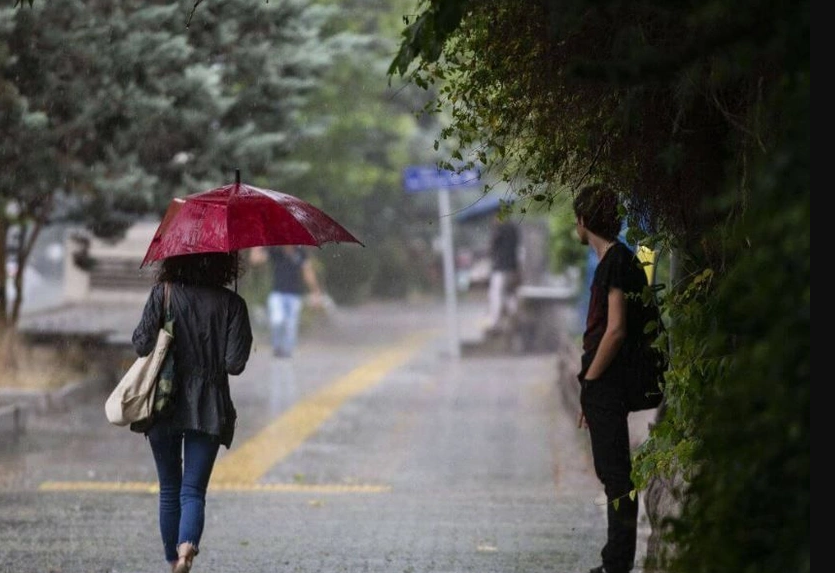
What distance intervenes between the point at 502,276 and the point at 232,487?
1294 cm

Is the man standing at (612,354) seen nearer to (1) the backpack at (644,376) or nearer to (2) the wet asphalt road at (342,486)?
(1) the backpack at (644,376)

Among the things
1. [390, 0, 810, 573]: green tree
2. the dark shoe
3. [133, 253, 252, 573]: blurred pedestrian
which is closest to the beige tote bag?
[133, 253, 252, 573]: blurred pedestrian

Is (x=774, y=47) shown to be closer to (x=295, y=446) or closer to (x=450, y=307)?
(x=295, y=446)

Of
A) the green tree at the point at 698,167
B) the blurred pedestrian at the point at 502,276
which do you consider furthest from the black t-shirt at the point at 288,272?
the green tree at the point at 698,167

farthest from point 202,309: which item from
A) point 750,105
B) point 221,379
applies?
point 750,105

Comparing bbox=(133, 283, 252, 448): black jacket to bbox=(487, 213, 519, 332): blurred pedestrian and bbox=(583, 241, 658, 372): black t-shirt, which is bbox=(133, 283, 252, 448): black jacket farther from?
bbox=(487, 213, 519, 332): blurred pedestrian

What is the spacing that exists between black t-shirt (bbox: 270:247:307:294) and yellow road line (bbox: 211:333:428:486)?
1343 millimetres

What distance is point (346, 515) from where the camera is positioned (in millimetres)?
9211

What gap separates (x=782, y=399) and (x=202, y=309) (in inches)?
149

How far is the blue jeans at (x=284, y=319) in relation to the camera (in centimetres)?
1994

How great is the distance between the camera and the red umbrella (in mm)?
6656

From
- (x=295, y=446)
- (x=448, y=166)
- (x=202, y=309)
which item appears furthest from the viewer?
(x=295, y=446)

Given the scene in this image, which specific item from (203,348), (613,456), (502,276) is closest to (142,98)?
(203,348)

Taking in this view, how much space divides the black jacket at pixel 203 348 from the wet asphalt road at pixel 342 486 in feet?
3.61
